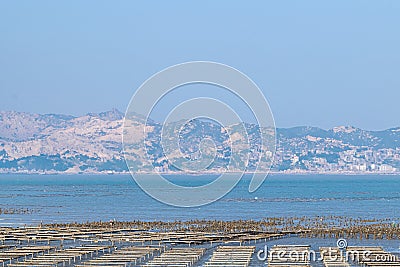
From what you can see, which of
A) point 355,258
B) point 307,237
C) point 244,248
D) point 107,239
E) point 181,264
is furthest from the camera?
point 307,237

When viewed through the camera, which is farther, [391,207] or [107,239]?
[391,207]

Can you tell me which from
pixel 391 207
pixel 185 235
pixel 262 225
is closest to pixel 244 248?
pixel 185 235

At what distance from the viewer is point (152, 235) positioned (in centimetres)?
7475

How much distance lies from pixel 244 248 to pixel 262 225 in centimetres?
3365

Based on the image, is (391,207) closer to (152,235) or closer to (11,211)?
(11,211)

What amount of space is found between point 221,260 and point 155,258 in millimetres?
4300

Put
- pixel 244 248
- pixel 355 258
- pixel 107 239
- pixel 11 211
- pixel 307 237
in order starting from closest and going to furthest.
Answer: pixel 355 258, pixel 244 248, pixel 107 239, pixel 307 237, pixel 11 211

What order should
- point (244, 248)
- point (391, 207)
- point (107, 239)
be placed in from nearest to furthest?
point (244, 248) < point (107, 239) < point (391, 207)

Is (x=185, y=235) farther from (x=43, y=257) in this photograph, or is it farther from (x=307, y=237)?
(x=43, y=257)

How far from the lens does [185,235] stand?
7450 cm

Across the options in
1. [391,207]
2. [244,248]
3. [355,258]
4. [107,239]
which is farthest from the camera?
[391,207]

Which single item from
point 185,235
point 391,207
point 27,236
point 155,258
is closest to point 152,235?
point 185,235

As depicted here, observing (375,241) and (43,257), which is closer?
(43,257)

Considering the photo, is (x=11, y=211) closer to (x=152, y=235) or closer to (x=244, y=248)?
(x=152, y=235)
